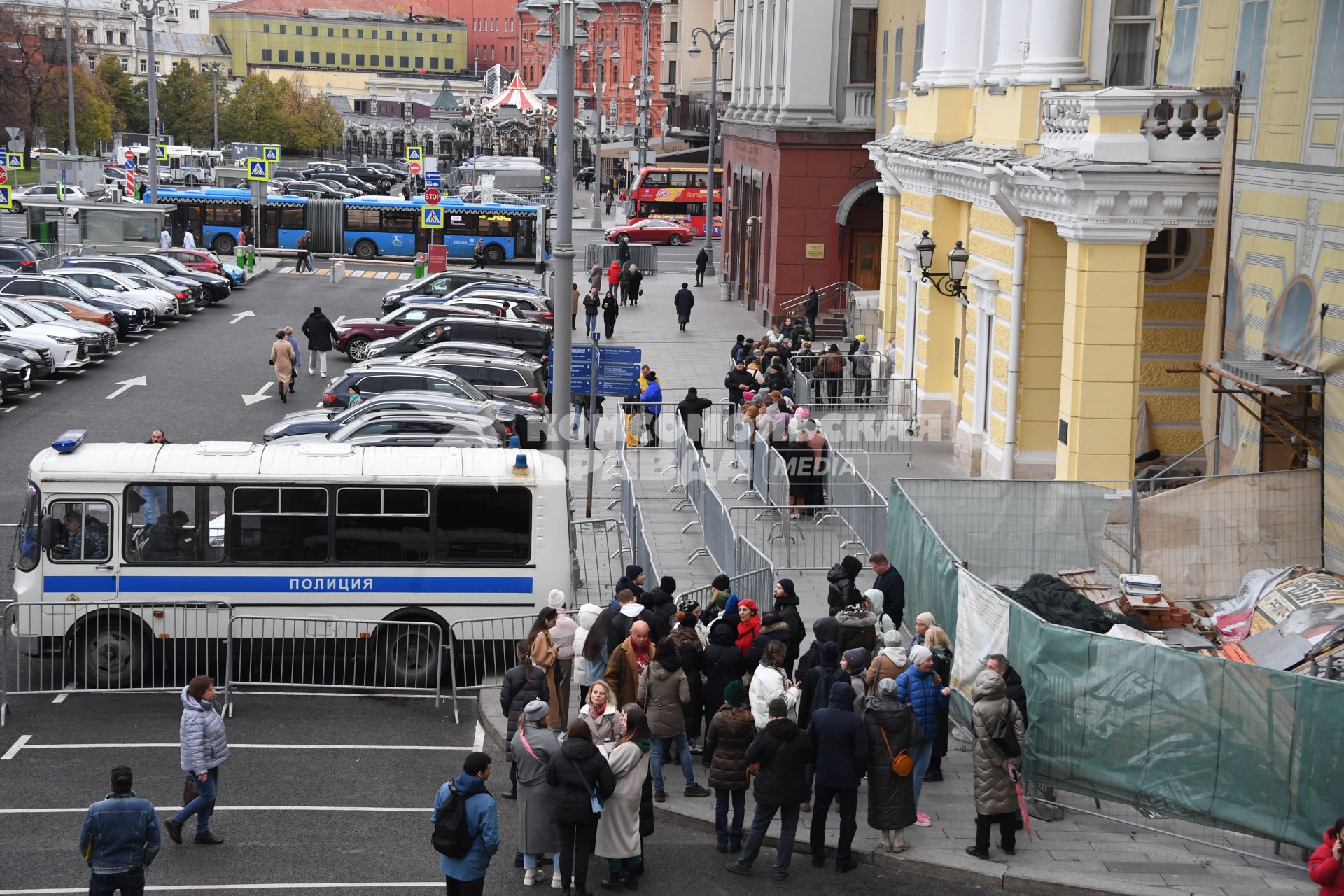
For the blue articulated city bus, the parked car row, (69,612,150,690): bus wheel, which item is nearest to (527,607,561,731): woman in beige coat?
Result: (69,612,150,690): bus wheel

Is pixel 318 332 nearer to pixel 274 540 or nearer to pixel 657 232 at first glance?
pixel 274 540

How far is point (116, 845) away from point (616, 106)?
131327 millimetres

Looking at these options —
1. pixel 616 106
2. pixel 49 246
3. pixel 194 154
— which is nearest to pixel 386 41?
pixel 616 106

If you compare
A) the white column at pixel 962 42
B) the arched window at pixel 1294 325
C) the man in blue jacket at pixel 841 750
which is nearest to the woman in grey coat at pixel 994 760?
the man in blue jacket at pixel 841 750

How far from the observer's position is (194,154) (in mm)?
99062

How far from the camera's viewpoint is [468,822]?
31.3 feet

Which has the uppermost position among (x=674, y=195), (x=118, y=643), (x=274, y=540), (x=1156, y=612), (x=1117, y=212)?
(x=1117, y=212)

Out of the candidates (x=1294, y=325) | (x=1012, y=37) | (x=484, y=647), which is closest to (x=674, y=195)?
(x=1012, y=37)

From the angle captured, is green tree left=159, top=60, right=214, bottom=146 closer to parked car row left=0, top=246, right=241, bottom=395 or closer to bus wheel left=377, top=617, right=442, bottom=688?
parked car row left=0, top=246, right=241, bottom=395

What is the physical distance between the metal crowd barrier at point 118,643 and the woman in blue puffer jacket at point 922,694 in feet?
21.7

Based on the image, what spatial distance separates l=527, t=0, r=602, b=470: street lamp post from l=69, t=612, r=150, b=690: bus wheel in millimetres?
4937

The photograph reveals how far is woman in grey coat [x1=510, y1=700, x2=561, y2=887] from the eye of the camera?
10633 mm

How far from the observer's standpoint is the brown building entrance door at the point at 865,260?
41812mm

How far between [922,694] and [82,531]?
828 centimetres
